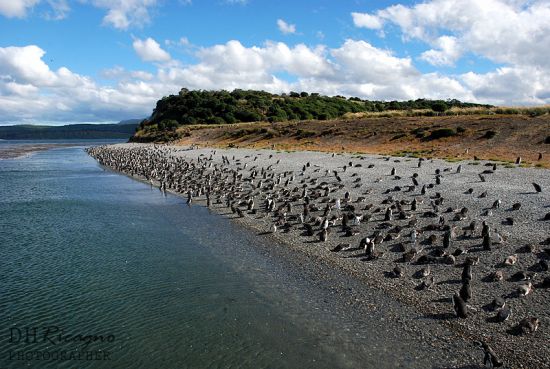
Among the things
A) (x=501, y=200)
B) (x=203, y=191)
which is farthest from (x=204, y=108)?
(x=501, y=200)

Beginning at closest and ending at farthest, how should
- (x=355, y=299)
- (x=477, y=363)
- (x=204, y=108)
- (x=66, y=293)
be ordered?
(x=477, y=363), (x=355, y=299), (x=66, y=293), (x=204, y=108)

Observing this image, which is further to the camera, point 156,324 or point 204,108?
point 204,108

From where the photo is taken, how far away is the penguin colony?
12.5 metres

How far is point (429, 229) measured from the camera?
18.6 metres

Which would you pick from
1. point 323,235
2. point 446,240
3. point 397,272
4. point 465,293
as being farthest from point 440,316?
point 323,235

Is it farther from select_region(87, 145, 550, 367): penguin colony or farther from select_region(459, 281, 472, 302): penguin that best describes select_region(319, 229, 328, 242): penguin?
select_region(459, 281, 472, 302): penguin

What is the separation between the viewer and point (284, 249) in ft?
62.5

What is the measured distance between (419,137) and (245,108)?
75.9 m

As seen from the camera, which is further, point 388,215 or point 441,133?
point 441,133

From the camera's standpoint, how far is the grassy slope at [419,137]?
4181cm

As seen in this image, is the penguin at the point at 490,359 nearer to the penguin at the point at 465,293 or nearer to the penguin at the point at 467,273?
the penguin at the point at 465,293

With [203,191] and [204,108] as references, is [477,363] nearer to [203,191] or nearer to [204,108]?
[203,191]

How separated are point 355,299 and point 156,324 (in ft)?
19.5

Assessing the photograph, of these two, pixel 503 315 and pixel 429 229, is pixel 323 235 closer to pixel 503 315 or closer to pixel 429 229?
pixel 429 229
